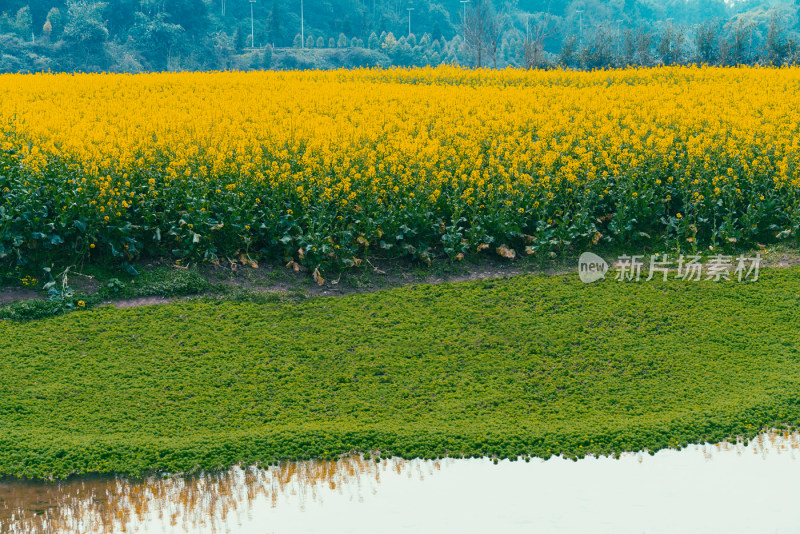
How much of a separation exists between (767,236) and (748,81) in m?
8.75

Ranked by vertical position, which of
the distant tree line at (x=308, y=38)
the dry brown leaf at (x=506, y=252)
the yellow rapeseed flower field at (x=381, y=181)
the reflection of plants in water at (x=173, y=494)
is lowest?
the reflection of plants in water at (x=173, y=494)

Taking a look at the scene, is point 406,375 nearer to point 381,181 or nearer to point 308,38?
point 381,181

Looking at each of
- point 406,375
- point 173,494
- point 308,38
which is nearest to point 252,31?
point 308,38

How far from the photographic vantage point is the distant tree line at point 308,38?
46531 millimetres

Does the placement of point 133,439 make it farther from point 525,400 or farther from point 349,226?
point 349,226

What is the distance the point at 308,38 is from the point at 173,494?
98682mm

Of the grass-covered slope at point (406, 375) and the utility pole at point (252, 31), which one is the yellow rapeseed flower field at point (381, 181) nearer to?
the grass-covered slope at point (406, 375)

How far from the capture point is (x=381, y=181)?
32.0ft

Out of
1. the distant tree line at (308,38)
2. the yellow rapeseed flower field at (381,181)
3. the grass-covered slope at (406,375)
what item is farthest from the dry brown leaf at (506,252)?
the distant tree line at (308,38)

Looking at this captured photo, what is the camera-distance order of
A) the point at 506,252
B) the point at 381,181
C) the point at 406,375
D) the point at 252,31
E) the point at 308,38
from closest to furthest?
the point at 406,375 < the point at 506,252 < the point at 381,181 < the point at 308,38 < the point at 252,31

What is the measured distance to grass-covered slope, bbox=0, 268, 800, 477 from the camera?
5.74m

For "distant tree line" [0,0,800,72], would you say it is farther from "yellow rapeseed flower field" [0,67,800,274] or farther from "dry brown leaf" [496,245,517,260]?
"dry brown leaf" [496,245,517,260]

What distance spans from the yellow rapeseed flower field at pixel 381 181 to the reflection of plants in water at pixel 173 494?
357cm

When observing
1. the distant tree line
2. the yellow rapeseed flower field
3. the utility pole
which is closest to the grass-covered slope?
the yellow rapeseed flower field
